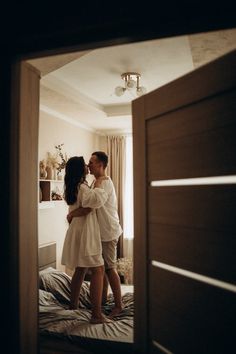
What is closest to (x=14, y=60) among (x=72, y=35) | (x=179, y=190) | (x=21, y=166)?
(x=72, y=35)

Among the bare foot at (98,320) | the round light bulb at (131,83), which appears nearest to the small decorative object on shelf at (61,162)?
the round light bulb at (131,83)

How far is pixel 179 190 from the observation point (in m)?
1.55

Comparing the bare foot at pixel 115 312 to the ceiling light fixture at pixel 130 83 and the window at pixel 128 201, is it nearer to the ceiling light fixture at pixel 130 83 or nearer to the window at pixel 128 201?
the ceiling light fixture at pixel 130 83

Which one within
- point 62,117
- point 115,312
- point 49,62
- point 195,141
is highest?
point 62,117

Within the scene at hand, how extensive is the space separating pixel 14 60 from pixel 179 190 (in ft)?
2.99

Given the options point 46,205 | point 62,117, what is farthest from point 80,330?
point 62,117

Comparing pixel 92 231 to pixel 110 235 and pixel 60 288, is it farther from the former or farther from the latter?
pixel 60 288

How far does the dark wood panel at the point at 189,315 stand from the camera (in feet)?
4.25

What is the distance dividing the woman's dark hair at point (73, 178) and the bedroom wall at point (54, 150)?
1570mm

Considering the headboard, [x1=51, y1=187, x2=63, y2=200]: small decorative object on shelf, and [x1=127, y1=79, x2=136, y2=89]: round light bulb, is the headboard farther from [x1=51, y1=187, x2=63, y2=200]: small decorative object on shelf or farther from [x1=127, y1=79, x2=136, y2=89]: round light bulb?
[x1=127, y1=79, x2=136, y2=89]: round light bulb

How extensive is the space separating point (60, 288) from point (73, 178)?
119 centimetres

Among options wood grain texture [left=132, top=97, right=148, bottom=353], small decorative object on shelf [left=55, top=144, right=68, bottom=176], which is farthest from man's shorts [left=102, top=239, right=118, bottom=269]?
small decorative object on shelf [left=55, top=144, right=68, bottom=176]

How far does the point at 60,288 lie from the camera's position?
129 inches

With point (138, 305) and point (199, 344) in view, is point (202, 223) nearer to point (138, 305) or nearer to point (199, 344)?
point (199, 344)
